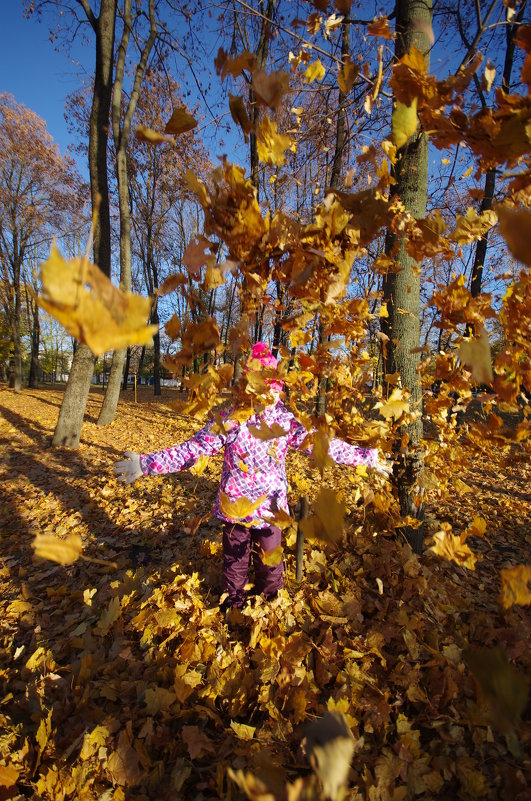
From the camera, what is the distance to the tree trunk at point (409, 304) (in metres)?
2.45

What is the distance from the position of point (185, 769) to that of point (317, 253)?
81.0 inches

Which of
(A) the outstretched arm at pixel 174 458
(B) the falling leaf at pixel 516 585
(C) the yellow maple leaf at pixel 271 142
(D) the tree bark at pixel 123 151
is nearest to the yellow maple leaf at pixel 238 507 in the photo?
(A) the outstretched arm at pixel 174 458

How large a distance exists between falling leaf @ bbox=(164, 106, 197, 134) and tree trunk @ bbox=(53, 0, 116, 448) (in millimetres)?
5844

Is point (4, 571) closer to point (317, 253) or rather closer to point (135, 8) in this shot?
point (317, 253)

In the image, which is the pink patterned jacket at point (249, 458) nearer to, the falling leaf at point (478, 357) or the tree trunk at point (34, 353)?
the falling leaf at point (478, 357)

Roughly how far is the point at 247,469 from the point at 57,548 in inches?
41.4

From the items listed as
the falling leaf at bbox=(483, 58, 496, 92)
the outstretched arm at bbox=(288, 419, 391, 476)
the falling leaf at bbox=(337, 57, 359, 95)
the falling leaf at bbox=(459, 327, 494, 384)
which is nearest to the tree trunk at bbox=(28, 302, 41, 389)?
the outstretched arm at bbox=(288, 419, 391, 476)

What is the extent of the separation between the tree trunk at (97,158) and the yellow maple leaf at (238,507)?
17.2ft

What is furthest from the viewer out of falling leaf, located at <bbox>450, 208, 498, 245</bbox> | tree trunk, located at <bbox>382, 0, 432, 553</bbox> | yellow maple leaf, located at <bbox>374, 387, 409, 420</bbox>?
tree trunk, located at <bbox>382, 0, 432, 553</bbox>

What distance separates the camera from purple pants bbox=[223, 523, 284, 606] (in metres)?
2.19

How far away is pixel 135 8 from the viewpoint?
725 cm

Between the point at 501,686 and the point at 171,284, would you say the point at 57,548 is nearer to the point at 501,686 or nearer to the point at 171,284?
the point at 171,284

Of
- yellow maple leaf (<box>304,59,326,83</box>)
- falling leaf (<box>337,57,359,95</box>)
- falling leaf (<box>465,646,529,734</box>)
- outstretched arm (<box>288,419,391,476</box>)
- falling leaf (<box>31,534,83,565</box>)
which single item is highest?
yellow maple leaf (<box>304,59,326,83</box>)

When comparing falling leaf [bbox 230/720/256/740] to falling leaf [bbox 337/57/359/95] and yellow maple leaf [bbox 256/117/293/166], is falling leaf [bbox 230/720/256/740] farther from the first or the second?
falling leaf [bbox 337/57/359/95]
